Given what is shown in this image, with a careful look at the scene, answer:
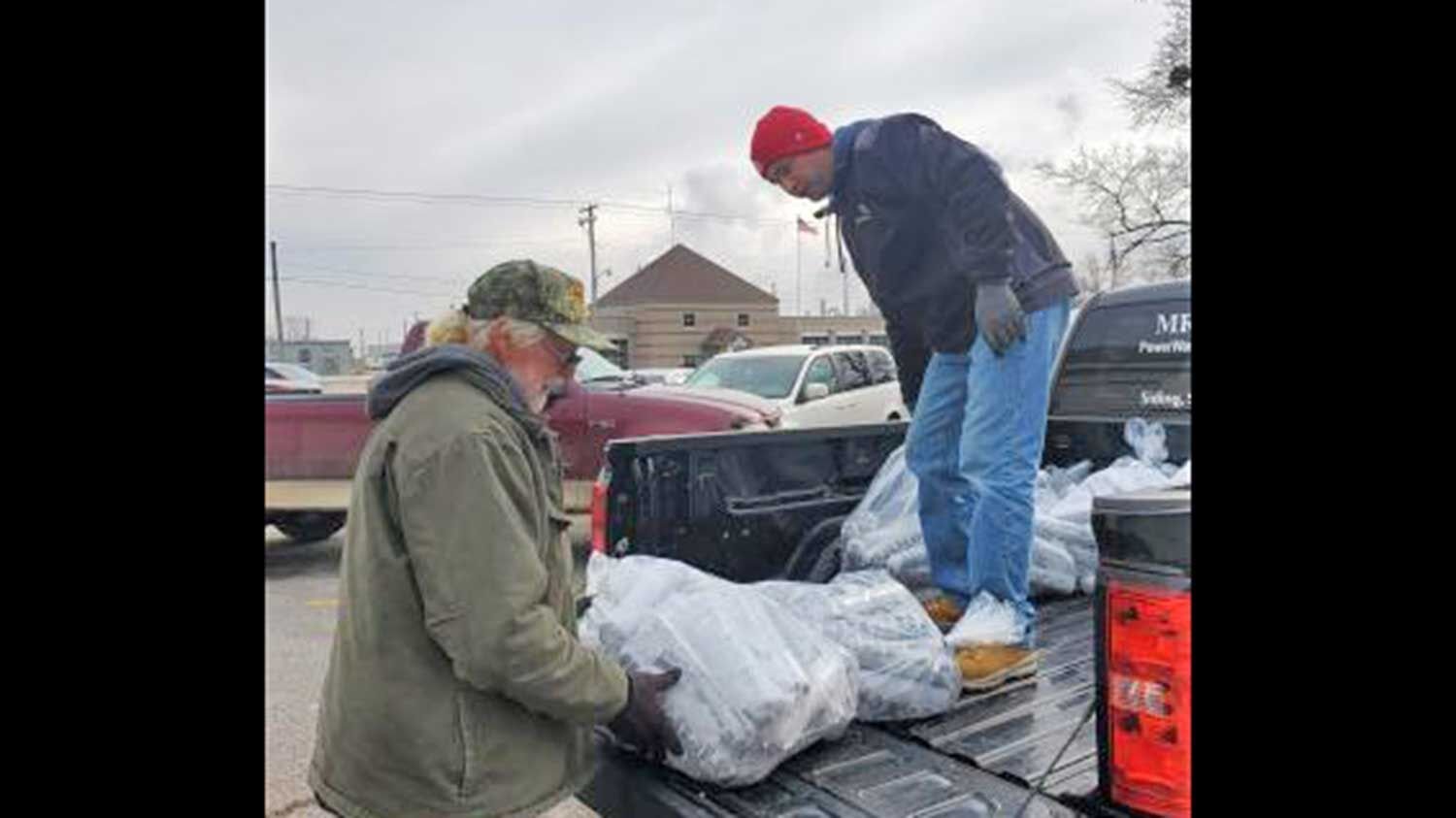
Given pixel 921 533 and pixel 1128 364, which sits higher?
pixel 1128 364

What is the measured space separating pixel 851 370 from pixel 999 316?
8876mm

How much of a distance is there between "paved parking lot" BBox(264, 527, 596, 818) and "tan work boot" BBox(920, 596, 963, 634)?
1228 millimetres

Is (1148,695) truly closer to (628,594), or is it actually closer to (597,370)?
(628,594)

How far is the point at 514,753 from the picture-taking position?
190 centimetres

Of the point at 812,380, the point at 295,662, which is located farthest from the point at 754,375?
the point at 295,662

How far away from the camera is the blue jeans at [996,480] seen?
8.80 feet

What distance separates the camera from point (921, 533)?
10.6ft

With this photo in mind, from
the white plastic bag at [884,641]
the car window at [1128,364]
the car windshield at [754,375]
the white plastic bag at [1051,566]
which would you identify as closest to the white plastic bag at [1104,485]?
the white plastic bag at [1051,566]

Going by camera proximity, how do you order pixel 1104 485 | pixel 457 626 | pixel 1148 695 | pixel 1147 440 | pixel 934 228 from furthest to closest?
pixel 1147 440
pixel 1104 485
pixel 934 228
pixel 457 626
pixel 1148 695

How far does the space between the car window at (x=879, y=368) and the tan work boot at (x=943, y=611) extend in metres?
8.83

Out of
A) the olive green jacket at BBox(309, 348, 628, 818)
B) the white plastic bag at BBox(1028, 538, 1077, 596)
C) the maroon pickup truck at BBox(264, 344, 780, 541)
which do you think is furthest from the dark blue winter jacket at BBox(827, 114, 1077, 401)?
the maroon pickup truck at BBox(264, 344, 780, 541)

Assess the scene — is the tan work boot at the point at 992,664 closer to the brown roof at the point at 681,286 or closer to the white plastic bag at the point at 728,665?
the white plastic bag at the point at 728,665
